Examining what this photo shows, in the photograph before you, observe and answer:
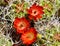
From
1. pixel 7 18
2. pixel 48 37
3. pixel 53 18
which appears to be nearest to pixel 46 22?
pixel 53 18

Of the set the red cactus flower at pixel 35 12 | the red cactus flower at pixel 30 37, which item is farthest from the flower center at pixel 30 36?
the red cactus flower at pixel 35 12

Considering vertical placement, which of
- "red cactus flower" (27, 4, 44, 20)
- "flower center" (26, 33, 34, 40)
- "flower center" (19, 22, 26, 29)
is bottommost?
"flower center" (26, 33, 34, 40)

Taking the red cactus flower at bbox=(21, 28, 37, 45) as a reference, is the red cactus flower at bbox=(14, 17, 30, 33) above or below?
above

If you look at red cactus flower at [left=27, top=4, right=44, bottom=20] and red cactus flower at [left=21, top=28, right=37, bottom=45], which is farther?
red cactus flower at [left=27, top=4, right=44, bottom=20]

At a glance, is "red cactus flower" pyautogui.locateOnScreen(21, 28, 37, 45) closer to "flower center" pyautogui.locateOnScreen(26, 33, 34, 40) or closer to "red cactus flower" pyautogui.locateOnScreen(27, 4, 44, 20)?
"flower center" pyautogui.locateOnScreen(26, 33, 34, 40)

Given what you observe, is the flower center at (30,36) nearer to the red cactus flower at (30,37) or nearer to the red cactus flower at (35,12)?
the red cactus flower at (30,37)

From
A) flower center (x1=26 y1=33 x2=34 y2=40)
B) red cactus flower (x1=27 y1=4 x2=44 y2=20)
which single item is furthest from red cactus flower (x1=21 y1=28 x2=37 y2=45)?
red cactus flower (x1=27 y1=4 x2=44 y2=20)
